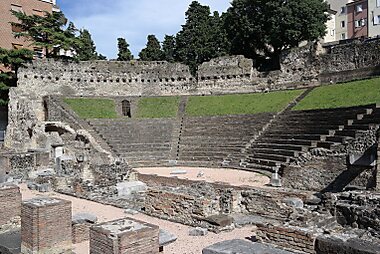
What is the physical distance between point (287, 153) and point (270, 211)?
9.54 m

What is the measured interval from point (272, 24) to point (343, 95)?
1471 centimetres

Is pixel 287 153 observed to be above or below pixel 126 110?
below

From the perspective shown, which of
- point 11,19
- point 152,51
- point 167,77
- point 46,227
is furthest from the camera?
point 152,51

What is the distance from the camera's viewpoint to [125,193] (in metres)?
16.8

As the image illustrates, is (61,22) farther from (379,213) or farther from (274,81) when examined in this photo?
(379,213)

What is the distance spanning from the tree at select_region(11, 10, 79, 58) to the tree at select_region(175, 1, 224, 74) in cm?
1748

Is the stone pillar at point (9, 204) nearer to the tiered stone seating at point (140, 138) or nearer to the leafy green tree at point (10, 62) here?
the tiered stone seating at point (140, 138)

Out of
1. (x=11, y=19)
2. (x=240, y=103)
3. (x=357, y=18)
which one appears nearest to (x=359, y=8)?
(x=357, y=18)

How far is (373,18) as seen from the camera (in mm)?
54438

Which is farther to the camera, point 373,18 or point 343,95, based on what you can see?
point 373,18

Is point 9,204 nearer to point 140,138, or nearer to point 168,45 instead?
point 140,138

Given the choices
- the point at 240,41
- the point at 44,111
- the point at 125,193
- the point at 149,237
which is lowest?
the point at 125,193

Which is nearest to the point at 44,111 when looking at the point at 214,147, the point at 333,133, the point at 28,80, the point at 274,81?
the point at 28,80

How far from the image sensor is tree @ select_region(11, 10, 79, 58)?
3694 centimetres
